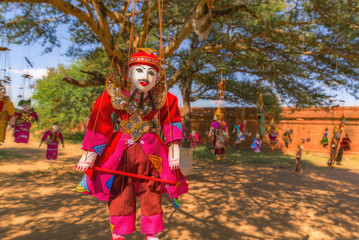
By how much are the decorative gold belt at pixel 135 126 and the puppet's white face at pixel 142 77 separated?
296mm

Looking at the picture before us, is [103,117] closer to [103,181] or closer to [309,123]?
[103,181]

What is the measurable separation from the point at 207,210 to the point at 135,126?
361 centimetres

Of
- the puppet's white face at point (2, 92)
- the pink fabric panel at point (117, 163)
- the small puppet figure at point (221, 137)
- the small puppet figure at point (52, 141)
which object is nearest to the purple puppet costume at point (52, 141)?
A: the small puppet figure at point (52, 141)

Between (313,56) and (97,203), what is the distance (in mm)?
7915

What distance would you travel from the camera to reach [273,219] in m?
4.94

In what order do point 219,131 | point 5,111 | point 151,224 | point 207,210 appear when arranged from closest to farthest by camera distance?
point 151,224 < point 207,210 < point 5,111 < point 219,131

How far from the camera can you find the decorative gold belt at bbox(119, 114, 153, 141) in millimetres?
2387

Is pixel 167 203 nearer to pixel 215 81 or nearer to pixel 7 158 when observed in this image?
pixel 7 158

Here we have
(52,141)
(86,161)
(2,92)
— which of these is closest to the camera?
(86,161)

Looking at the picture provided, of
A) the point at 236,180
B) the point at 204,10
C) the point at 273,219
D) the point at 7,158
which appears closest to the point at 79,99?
the point at 7,158

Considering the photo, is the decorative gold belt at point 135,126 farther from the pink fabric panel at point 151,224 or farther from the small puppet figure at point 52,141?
the small puppet figure at point 52,141

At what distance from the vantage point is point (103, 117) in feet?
7.68

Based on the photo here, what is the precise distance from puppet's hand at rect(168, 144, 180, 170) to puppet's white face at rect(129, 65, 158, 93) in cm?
64

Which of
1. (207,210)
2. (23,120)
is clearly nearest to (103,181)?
(207,210)
